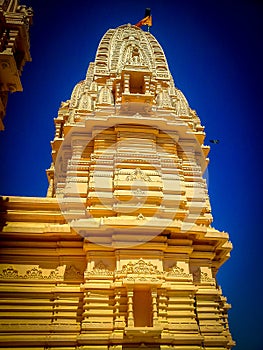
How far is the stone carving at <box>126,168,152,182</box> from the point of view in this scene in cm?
1267

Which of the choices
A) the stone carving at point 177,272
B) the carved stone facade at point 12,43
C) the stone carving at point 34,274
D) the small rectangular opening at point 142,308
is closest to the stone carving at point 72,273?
the stone carving at point 34,274

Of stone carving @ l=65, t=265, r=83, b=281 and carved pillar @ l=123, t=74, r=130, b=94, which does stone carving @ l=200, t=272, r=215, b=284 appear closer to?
stone carving @ l=65, t=265, r=83, b=281

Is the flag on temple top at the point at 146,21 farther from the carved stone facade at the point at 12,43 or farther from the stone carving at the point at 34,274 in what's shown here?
the stone carving at the point at 34,274

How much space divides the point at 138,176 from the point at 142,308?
4.72 meters

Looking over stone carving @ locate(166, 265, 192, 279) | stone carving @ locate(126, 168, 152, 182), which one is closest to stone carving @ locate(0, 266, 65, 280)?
stone carving @ locate(166, 265, 192, 279)

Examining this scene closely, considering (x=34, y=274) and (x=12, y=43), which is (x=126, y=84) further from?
(x=34, y=274)

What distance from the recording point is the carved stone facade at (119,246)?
1014 cm

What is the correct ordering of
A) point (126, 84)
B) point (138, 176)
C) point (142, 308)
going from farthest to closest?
point (126, 84)
point (138, 176)
point (142, 308)

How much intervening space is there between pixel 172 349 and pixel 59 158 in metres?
9.16

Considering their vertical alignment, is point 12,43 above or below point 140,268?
above

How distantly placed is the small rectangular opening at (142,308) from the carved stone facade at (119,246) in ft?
0.10

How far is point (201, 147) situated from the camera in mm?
15719

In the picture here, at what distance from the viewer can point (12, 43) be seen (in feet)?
39.0

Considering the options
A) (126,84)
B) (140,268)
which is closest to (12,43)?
(126,84)
